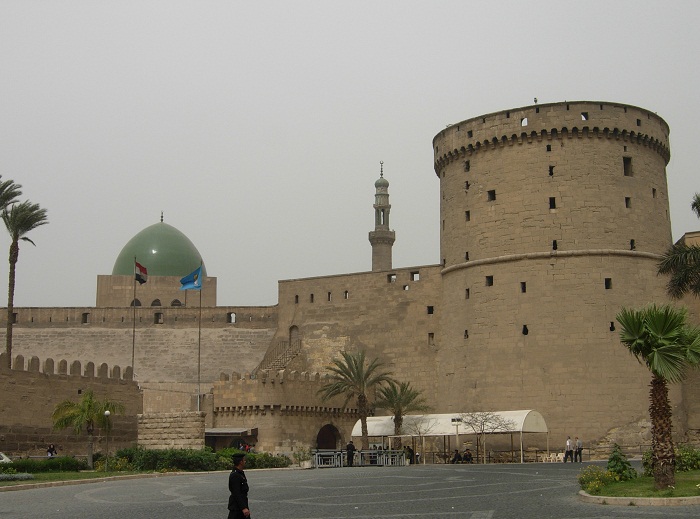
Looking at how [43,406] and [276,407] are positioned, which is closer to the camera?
[43,406]

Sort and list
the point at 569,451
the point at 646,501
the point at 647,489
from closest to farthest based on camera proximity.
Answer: the point at 646,501 → the point at 647,489 → the point at 569,451

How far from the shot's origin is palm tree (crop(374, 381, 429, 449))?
124 feet

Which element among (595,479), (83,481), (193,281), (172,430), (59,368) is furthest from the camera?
(193,281)

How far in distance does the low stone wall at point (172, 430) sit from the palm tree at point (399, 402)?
730cm

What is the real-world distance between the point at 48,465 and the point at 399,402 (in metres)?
14.2

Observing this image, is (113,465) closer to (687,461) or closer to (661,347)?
(687,461)

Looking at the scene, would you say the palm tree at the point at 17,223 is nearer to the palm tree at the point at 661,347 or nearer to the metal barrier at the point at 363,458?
the metal barrier at the point at 363,458

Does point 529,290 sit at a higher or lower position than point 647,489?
higher

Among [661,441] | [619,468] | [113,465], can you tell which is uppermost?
[661,441]

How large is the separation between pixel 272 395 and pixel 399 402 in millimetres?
4856

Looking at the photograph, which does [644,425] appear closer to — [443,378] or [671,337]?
[443,378]

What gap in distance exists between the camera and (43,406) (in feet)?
108

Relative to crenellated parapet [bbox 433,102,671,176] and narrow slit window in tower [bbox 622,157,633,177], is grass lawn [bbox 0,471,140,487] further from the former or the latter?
narrow slit window in tower [bbox 622,157,633,177]

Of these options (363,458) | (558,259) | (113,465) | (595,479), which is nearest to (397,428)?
(363,458)
